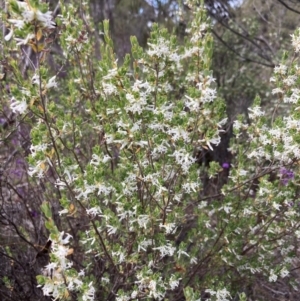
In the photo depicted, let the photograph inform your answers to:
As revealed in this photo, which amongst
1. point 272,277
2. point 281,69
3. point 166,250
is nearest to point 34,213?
point 166,250

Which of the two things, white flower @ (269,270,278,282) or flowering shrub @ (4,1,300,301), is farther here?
white flower @ (269,270,278,282)

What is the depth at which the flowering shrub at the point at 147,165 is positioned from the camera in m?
1.93

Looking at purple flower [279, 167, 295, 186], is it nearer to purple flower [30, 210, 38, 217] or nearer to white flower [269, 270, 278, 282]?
white flower [269, 270, 278, 282]

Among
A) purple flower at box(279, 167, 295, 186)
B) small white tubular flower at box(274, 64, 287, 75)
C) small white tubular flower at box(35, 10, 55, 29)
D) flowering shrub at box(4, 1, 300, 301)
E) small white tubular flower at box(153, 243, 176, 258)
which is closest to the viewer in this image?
small white tubular flower at box(35, 10, 55, 29)

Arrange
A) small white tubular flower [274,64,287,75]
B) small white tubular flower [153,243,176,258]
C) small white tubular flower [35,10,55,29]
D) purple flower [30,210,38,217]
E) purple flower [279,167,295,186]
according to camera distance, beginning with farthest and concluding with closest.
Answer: purple flower [30,210,38,217], purple flower [279,167,295,186], small white tubular flower [274,64,287,75], small white tubular flower [153,243,176,258], small white tubular flower [35,10,55,29]

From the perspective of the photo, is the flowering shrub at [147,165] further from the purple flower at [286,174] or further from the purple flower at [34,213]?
the purple flower at [34,213]

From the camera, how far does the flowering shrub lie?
1.93 m

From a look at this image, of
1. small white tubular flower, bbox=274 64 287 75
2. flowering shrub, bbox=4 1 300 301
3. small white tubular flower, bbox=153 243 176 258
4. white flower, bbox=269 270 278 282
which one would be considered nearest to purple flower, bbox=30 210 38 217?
flowering shrub, bbox=4 1 300 301

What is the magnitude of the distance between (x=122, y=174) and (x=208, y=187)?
322 cm

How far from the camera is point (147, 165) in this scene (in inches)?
87.2

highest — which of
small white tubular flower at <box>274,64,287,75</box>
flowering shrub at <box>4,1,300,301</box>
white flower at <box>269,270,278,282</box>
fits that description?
small white tubular flower at <box>274,64,287,75</box>

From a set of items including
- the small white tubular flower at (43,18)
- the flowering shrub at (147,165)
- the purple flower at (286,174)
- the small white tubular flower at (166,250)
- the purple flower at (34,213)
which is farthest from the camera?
the purple flower at (34,213)

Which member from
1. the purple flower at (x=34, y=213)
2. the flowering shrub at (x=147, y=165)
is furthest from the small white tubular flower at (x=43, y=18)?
the purple flower at (x=34, y=213)

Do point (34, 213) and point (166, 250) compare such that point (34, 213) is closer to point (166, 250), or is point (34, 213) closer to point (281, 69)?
point (166, 250)
